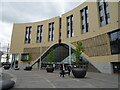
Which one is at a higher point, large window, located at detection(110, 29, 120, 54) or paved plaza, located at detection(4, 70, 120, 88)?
large window, located at detection(110, 29, 120, 54)

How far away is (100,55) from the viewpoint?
29.2m

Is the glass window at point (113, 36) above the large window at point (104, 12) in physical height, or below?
below

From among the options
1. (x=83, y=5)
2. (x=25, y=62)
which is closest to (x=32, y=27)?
(x=25, y=62)

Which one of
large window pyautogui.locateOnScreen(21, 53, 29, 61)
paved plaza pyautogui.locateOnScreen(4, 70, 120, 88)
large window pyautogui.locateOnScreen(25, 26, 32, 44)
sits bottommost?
paved plaza pyautogui.locateOnScreen(4, 70, 120, 88)

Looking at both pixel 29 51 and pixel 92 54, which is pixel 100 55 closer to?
pixel 92 54

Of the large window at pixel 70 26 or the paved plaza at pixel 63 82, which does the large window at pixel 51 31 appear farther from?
the paved plaza at pixel 63 82

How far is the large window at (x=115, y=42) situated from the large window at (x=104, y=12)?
12.5 ft

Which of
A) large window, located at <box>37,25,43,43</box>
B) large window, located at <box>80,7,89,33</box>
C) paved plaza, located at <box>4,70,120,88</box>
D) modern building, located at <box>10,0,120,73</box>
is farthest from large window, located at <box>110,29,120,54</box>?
large window, located at <box>37,25,43,43</box>

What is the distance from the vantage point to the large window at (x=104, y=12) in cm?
2891

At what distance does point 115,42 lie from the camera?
25.9m

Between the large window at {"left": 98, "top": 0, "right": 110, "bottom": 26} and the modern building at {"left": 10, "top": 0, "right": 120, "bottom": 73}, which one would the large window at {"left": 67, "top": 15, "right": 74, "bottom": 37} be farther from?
the large window at {"left": 98, "top": 0, "right": 110, "bottom": 26}

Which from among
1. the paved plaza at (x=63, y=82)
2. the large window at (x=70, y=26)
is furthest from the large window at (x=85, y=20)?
the paved plaza at (x=63, y=82)

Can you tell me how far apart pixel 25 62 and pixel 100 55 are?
123ft

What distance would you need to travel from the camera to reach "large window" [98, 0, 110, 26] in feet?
94.8
